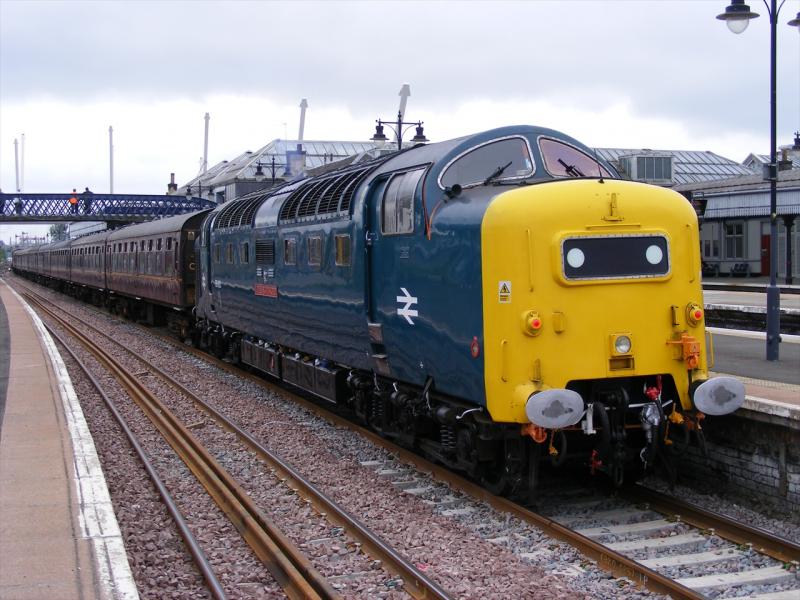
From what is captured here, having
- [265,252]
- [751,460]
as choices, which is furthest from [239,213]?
[751,460]

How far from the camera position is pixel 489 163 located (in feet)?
29.1

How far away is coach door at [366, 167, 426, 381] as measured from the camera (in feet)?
30.2

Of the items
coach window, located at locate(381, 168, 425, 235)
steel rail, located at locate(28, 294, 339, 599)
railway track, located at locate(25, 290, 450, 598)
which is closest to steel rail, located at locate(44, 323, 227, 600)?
railway track, located at locate(25, 290, 450, 598)

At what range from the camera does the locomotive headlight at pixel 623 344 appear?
7906mm

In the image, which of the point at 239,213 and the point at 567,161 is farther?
the point at 239,213

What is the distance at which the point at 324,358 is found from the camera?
12.4 metres

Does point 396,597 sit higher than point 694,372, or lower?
lower

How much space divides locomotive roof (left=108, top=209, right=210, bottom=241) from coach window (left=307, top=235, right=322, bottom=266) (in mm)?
11057

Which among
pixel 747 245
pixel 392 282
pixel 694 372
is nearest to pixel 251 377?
pixel 392 282

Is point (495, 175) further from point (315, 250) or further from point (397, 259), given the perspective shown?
point (315, 250)

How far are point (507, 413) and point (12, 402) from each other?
9819 mm

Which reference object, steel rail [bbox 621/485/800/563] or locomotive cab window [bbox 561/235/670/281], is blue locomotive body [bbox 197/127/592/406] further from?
steel rail [bbox 621/485/800/563]

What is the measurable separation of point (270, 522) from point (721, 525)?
152 inches

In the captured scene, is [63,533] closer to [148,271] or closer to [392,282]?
[392,282]
